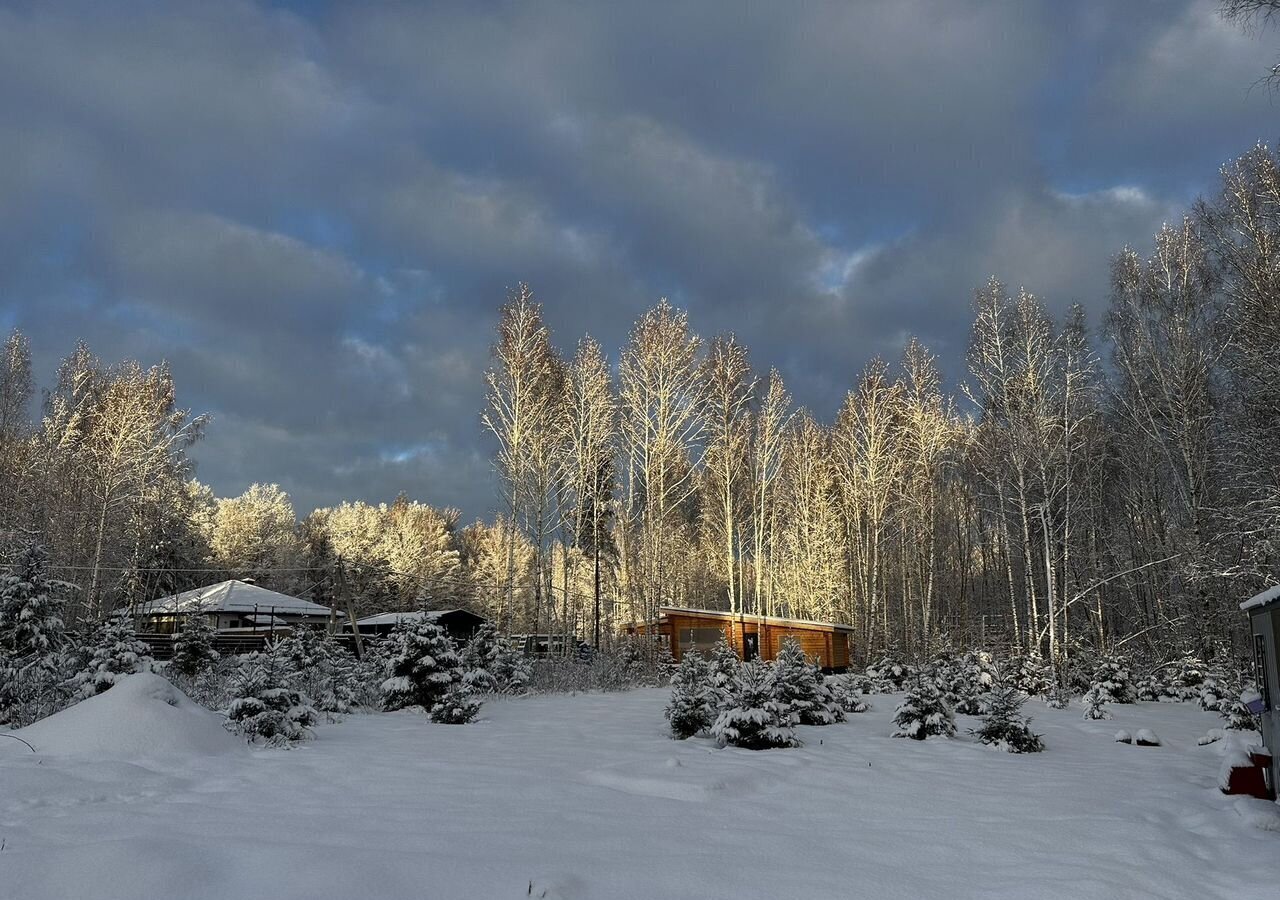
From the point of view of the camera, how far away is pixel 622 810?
6461 mm

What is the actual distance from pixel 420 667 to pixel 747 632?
1710 cm

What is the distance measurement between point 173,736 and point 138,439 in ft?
72.0

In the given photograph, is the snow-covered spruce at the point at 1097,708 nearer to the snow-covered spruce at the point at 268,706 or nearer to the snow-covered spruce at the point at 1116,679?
the snow-covered spruce at the point at 1116,679

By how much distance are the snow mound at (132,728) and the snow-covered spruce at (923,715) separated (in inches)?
382

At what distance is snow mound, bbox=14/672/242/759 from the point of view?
795 centimetres

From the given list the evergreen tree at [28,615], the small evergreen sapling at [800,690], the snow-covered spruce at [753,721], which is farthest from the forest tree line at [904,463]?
the snow-covered spruce at [753,721]

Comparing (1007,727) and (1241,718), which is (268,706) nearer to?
(1007,727)

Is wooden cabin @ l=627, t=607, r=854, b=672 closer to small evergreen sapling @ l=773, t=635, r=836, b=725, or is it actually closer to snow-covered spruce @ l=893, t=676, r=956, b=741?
small evergreen sapling @ l=773, t=635, r=836, b=725

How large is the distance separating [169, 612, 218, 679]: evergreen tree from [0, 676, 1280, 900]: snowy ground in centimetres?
917

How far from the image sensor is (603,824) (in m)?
5.87

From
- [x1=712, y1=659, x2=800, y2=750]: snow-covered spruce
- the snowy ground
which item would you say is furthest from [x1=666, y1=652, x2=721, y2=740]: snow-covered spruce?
the snowy ground

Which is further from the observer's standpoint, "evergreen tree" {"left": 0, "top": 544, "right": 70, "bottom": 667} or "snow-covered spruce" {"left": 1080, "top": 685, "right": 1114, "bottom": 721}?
"snow-covered spruce" {"left": 1080, "top": 685, "right": 1114, "bottom": 721}

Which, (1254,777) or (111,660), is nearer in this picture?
(1254,777)

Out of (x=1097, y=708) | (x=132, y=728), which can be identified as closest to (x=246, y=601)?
(x=132, y=728)
